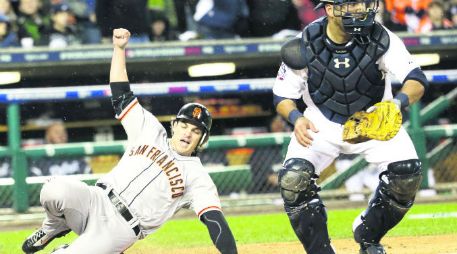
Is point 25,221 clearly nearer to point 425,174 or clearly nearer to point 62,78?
point 62,78

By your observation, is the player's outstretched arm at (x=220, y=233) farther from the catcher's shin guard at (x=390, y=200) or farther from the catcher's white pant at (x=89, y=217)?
the catcher's shin guard at (x=390, y=200)

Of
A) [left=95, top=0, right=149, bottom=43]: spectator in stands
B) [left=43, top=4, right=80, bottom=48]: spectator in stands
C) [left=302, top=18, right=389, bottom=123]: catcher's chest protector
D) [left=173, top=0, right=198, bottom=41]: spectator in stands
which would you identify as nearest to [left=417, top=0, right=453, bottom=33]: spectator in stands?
[left=173, top=0, right=198, bottom=41]: spectator in stands

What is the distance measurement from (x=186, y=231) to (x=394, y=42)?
4.04 meters

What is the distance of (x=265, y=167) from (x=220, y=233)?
20.0 ft

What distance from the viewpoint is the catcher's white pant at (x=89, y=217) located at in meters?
5.36

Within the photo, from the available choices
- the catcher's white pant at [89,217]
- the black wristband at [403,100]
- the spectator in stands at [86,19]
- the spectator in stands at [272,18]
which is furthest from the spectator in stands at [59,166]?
the black wristband at [403,100]

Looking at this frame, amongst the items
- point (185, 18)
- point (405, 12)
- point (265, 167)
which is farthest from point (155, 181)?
point (405, 12)

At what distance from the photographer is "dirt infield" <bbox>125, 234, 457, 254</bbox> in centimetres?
703

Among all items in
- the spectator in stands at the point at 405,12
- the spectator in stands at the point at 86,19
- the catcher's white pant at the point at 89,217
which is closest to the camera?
the catcher's white pant at the point at 89,217

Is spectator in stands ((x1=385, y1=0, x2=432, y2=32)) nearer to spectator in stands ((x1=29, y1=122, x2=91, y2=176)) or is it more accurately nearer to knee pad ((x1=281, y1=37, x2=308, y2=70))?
spectator in stands ((x1=29, y1=122, x2=91, y2=176))

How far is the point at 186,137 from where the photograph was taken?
18.8 feet

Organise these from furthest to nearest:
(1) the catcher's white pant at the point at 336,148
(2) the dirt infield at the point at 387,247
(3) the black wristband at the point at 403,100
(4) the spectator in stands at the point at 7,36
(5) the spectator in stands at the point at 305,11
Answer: (5) the spectator in stands at the point at 305,11 < (4) the spectator in stands at the point at 7,36 < (2) the dirt infield at the point at 387,247 < (1) the catcher's white pant at the point at 336,148 < (3) the black wristband at the point at 403,100

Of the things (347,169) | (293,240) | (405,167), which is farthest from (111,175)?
(347,169)

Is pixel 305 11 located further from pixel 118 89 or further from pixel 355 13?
pixel 118 89
